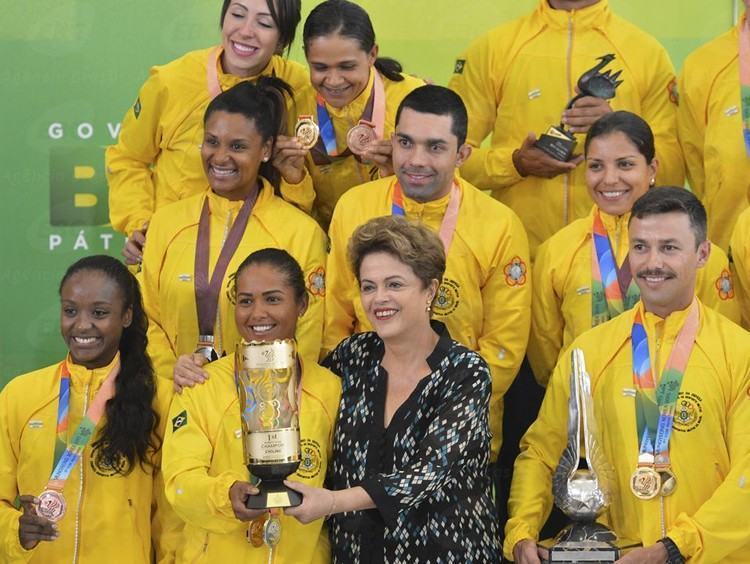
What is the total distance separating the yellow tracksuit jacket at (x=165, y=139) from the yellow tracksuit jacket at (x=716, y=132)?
1.40 meters

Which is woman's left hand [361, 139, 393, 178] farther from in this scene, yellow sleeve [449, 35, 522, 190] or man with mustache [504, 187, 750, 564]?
man with mustache [504, 187, 750, 564]

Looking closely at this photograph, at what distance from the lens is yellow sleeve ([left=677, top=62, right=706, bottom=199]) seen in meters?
5.97

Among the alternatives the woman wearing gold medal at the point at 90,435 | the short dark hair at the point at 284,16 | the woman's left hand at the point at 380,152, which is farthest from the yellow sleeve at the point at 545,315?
the woman wearing gold medal at the point at 90,435

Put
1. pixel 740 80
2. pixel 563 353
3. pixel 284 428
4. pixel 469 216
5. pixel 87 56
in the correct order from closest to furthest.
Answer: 1. pixel 284 428
2. pixel 563 353
3. pixel 469 216
4. pixel 740 80
5. pixel 87 56

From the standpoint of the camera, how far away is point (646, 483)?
15.2 ft

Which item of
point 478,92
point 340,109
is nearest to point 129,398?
point 340,109

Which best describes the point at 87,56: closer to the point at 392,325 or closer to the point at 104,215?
the point at 104,215

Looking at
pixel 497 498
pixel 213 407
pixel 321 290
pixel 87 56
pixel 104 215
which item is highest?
pixel 87 56

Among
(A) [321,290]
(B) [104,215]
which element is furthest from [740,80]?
(B) [104,215]

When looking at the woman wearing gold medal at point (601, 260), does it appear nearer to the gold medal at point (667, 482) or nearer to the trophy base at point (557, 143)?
the trophy base at point (557, 143)

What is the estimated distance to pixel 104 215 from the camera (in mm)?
6820

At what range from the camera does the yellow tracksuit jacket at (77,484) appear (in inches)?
192

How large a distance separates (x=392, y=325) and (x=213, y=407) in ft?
1.88

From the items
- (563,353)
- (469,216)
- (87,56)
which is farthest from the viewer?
(87,56)
